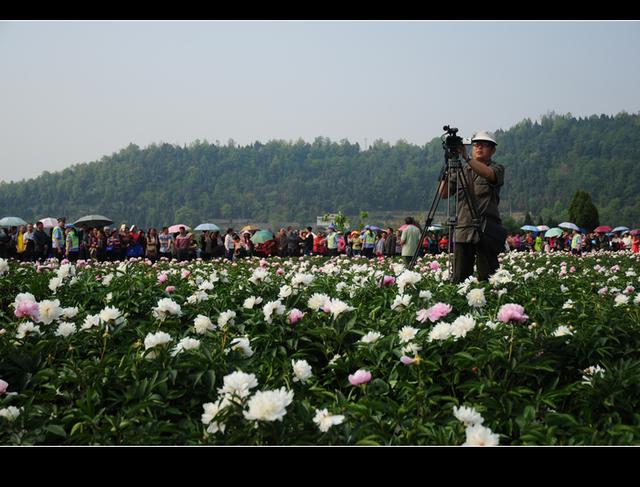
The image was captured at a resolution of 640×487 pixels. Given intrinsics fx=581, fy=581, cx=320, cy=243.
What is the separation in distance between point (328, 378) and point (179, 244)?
44.3 ft

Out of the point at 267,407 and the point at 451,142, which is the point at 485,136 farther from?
the point at 267,407

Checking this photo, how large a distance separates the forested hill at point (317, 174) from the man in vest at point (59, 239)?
33 cm

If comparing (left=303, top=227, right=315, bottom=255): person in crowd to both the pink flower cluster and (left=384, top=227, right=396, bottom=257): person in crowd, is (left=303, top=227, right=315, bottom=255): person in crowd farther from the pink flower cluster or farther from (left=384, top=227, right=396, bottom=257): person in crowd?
the pink flower cluster

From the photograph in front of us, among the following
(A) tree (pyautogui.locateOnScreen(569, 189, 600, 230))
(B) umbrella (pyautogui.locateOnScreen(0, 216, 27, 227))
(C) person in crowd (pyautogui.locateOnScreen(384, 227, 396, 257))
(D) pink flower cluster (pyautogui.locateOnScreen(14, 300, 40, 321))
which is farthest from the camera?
(A) tree (pyautogui.locateOnScreen(569, 189, 600, 230))

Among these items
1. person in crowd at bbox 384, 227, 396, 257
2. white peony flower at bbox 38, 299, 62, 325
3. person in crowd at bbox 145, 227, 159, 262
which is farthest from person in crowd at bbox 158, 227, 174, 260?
white peony flower at bbox 38, 299, 62, 325

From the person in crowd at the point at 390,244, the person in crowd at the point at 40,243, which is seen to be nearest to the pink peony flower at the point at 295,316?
the person in crowd at the point at 40,243

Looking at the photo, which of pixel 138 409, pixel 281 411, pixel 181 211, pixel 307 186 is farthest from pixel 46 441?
pixel 307 186

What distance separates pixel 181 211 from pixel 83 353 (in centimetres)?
2483

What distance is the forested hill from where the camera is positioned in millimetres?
6258

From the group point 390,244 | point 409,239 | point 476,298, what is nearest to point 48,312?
point 476,298

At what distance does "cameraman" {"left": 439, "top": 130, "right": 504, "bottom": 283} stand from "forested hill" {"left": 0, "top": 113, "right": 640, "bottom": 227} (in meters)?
0.55

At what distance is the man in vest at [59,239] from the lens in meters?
13.5

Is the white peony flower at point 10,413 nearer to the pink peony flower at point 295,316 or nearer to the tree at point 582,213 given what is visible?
the pink peony flower at point 295,316
